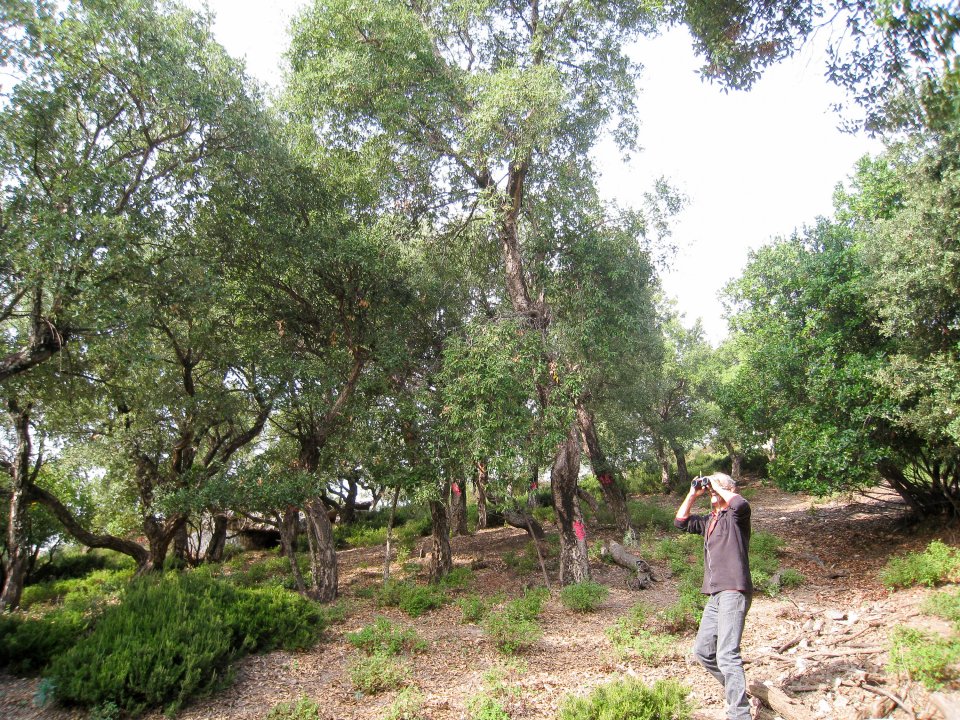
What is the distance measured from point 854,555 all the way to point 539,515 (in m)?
11.6

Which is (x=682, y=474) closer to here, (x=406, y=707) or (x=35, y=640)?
(x=406, y=707)

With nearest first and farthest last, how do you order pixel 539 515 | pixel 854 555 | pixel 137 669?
pixel 137 669
pixel 854 555
pixel 539 515

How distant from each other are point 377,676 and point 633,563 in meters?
7.84

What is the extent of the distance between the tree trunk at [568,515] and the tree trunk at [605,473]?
13.6 ft

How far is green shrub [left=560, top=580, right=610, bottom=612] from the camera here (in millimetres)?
10250

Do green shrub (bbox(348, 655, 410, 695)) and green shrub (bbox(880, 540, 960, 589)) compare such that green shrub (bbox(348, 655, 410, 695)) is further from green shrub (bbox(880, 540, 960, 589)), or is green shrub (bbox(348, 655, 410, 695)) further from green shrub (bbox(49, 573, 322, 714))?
green shrub (bbox(880, 540, 960, 589))

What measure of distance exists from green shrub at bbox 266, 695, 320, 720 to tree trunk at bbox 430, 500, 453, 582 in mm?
7379

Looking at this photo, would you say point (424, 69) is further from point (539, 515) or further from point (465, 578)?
point (539, 515)

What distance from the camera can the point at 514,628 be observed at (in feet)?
26.8

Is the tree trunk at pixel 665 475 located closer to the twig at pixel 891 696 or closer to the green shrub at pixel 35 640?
the twig at pixel 891 696

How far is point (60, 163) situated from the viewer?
359 inches

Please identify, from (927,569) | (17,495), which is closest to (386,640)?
(927,569)

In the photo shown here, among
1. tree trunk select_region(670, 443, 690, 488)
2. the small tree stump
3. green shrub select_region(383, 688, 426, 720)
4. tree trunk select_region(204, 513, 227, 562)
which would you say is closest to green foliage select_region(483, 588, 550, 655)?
green shrub select_region(383, 688, 426, 720)

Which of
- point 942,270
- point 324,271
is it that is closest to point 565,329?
point 324,271
